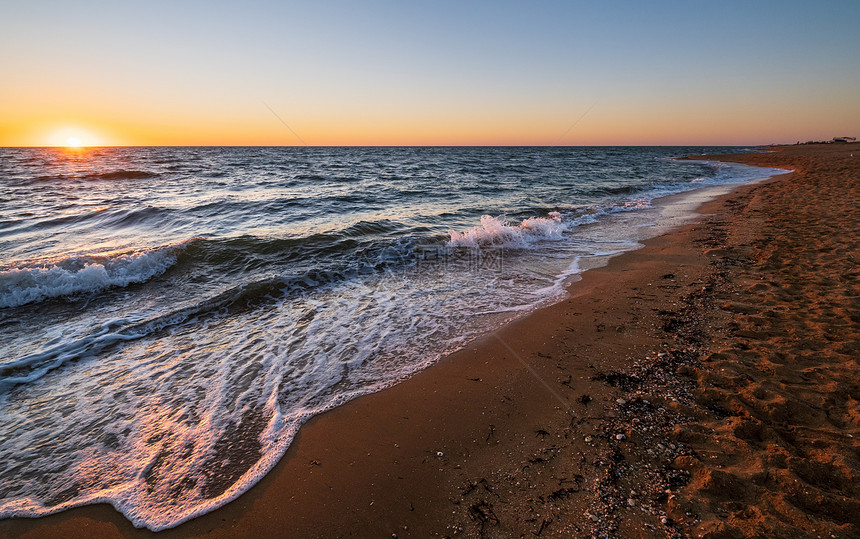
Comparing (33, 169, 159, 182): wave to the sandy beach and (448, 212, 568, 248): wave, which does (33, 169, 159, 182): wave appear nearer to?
(448, 212, 568, 248): wave

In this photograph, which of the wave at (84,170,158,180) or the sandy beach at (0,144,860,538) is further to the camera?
the wave at (84,170,158,180)

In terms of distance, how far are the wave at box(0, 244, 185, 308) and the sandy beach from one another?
234 inches

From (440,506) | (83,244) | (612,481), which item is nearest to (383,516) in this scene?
(440,506)

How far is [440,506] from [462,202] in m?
15.7

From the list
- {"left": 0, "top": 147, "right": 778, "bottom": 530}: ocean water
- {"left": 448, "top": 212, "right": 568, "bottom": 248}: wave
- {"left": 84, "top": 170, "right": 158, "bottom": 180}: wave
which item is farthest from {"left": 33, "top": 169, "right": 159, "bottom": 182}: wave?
{"left": 448, "top": 212, "right": 568, "bottom": 248}: wave

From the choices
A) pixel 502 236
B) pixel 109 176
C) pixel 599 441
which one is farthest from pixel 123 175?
pixel 599 441

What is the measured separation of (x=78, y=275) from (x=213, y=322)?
3.71m

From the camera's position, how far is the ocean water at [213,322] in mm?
3092

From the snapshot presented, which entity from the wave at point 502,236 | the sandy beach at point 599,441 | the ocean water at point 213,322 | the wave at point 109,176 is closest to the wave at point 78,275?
the ocean water at point 213,322

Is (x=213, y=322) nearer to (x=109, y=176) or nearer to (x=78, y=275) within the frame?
(x=78, y=275)

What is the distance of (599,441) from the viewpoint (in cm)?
297

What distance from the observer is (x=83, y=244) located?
969cm

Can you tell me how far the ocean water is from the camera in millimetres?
3092

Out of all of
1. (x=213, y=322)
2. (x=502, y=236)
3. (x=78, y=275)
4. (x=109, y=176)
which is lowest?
(x=213, y=322)
